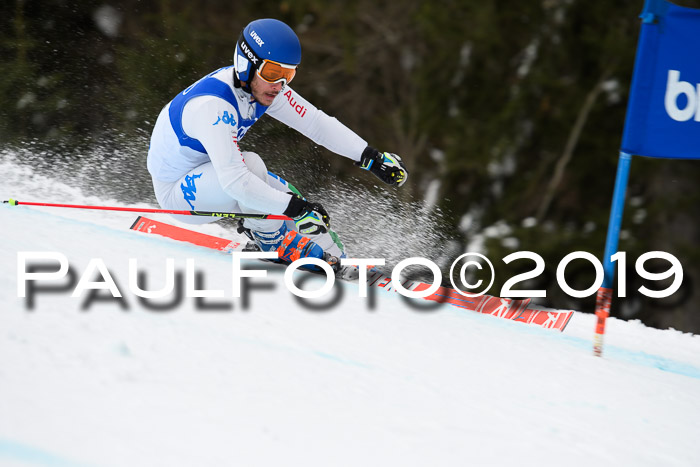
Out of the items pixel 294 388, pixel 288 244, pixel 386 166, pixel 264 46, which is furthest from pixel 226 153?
pixel 294 388

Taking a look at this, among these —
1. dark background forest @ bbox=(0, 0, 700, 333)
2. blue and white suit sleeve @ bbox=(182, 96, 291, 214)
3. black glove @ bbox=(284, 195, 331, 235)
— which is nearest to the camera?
blue and white suit sleeve @ bbox=(182, 96, 291, 214)

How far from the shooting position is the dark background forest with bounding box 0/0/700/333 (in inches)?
312

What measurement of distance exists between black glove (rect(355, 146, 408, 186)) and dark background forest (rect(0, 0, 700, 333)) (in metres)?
3.20

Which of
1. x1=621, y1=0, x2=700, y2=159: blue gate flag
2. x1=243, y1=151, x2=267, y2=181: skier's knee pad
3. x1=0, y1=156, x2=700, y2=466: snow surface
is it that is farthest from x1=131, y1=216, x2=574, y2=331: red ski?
x1=621, y1=0, x2=700, y2=159: blue gate flag

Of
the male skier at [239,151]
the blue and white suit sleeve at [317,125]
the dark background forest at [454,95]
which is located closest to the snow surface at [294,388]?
the male skier at [239,151]

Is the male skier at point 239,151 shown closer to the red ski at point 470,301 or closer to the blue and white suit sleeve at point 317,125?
the blue and white suit sleeve at point 317,125

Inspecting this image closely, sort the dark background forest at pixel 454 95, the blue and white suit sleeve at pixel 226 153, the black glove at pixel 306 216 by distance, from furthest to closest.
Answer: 1. the dark background forest at pixel 454 95
2. the black glove at pixel 306 216
3. the blue and white suit sleeve at pixel 226 153

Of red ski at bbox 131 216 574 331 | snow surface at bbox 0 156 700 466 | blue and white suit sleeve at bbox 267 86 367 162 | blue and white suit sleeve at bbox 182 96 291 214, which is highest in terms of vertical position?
blue and white suit sleeve at bbox 267 86 367 162

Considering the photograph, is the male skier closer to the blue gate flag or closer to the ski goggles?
the ski goggles

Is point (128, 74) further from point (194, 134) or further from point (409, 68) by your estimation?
point (194, 134)

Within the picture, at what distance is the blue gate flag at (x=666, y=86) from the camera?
122 inches

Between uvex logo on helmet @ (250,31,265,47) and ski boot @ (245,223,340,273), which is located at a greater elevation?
uvex logo on helmet @ (250,31,265,47)

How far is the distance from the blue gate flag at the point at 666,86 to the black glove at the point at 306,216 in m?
1.44

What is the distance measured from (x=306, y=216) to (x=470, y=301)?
1.12 m
